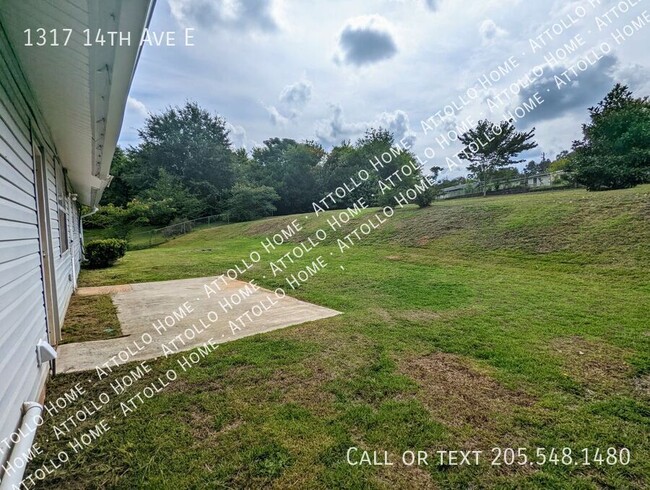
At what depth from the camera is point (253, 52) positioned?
5883mm

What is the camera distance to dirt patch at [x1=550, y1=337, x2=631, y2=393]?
2398 mm

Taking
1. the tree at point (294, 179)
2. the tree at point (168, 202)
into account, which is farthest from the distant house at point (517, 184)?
the tree at point (168, 202)

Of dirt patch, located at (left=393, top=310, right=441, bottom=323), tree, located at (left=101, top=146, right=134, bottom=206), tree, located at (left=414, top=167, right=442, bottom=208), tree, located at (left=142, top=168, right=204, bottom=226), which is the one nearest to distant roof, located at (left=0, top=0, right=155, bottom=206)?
dirt patch, located at (left=393, top=310, right=441, bottom=323)

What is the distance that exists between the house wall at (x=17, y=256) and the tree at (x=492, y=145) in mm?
23274

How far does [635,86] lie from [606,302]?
21.7 meters

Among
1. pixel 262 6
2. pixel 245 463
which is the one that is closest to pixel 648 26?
pixel 262 6

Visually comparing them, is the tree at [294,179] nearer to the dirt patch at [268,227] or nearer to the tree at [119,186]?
the dirt patch at [268,227]

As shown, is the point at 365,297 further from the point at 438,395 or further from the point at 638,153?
the point at 638,153

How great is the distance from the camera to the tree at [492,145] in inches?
882

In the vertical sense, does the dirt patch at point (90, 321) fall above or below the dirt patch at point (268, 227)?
below

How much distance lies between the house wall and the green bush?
6677 millimetres

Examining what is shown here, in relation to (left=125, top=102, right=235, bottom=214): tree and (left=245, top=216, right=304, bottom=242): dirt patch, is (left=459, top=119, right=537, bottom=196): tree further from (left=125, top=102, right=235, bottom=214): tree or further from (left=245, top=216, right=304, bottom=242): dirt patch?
(left=125, top=102, right=235, bottom=214): tree

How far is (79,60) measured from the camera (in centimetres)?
169

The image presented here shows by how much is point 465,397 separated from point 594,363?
1.40m
